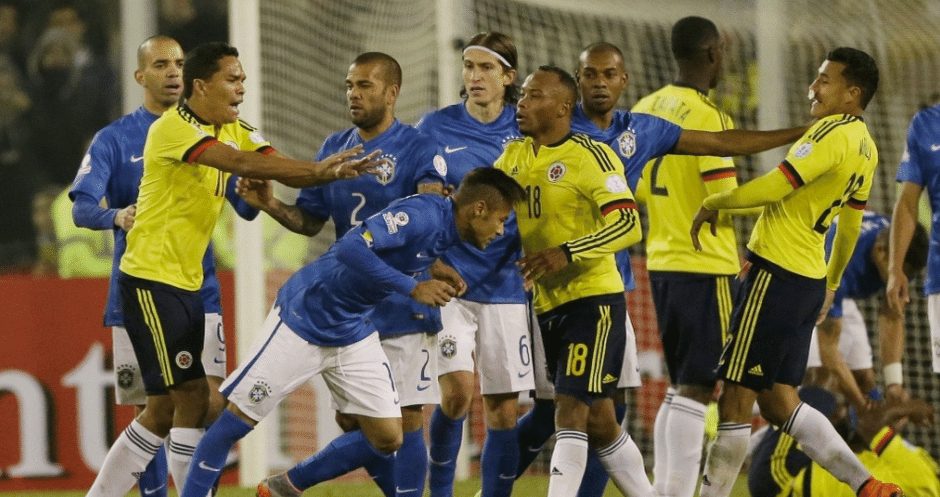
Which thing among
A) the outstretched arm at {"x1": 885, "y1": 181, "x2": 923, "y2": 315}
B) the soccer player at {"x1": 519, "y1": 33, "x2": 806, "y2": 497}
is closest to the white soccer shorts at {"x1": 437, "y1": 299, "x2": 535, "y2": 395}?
the soccer player at {"x1": 519, "y1": 33, "x2": 806, "y2": 497}

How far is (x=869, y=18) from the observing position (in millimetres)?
9672

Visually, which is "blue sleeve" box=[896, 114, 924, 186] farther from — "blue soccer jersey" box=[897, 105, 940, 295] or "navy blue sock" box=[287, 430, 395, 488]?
"navy blue sock" box=[287, 430, 395, 488]

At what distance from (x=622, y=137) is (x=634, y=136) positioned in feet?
0.17

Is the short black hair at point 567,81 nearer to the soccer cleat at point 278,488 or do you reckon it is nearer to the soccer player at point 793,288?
the soccer player at point 793,288

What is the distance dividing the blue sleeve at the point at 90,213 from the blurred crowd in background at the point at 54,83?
5.18 m

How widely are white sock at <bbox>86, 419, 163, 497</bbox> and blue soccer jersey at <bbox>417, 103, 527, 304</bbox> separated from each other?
142cm

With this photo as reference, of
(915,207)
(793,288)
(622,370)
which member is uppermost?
(915,207)

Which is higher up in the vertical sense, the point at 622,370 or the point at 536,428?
the point at 622,370

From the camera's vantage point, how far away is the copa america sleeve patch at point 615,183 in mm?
5215

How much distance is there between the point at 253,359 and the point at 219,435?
0.98 ft

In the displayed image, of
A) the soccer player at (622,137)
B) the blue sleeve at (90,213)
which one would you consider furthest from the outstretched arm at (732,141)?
the blue sleeve at (90,213)

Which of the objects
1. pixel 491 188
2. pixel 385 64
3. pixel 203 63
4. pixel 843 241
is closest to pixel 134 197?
pixel 203 63

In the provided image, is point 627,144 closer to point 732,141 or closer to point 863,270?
point 732,141

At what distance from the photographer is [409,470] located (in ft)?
18.5
